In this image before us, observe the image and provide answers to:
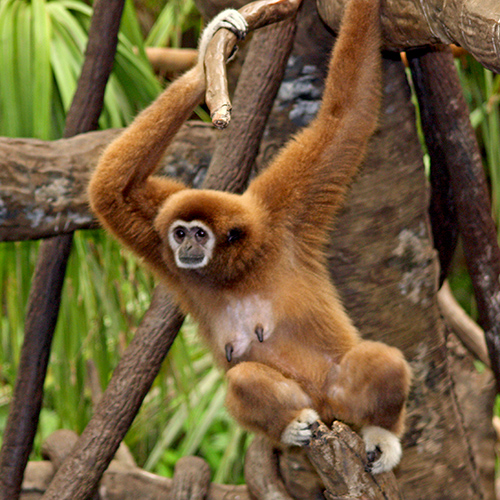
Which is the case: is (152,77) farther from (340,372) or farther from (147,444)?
(147,444)

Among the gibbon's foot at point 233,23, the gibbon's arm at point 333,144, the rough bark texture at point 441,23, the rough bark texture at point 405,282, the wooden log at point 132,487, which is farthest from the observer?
the wooden log at point 132,487

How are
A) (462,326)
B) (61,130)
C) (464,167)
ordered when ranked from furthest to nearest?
(462,326) < (61,130) < (464,167)

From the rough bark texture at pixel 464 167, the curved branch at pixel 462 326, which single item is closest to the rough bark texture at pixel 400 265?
the rough bark texture at pixel 464 167

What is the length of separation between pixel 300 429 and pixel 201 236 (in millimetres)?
704

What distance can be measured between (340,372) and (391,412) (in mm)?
206

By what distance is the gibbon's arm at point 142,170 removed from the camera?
7.48 feet

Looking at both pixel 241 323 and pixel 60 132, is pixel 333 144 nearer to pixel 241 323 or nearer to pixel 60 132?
pixel 241 323

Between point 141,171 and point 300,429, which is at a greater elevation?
point 141,171

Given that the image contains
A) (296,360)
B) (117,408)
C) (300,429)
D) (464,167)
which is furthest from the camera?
(464,167)

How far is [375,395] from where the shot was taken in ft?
7.04

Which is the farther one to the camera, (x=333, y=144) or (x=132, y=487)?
(x=132, y=487)

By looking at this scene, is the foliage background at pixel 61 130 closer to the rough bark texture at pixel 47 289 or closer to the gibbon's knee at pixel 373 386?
the rough bark texture at pixel 47 289

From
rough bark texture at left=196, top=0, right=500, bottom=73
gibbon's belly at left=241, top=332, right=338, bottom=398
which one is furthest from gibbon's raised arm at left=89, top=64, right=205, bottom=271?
rough bark texture at left=196, top=0, right=500, bottom=73

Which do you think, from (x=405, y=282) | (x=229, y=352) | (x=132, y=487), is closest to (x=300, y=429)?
(x=229, y=352)
